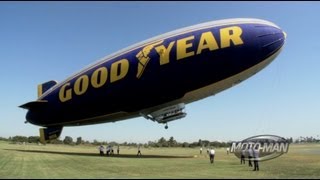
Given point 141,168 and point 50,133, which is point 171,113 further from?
point 50,133

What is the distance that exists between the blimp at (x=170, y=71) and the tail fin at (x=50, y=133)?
4.24 meters

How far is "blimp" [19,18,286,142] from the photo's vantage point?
35625 mm

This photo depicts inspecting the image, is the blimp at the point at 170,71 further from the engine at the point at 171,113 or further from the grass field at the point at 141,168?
the grass field at the point at 141,168

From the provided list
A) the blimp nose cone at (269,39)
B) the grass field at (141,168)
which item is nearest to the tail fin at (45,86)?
the grass field at (141,168)

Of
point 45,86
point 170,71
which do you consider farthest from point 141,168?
point 45,86

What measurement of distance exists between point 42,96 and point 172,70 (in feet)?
61.9

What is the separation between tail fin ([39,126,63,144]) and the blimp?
424 cm

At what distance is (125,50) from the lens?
40656 millimetres

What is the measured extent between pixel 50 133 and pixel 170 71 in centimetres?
1927

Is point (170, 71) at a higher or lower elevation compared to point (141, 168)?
higher

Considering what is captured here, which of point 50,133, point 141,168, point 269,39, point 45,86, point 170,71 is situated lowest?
point 141,168

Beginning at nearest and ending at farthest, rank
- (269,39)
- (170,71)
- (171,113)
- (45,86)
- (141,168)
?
(141,168), (269,39), (170,71), (171,113), (45,86)

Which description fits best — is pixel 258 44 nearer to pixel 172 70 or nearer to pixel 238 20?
pixel 238 20

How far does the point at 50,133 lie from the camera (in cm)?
4825
